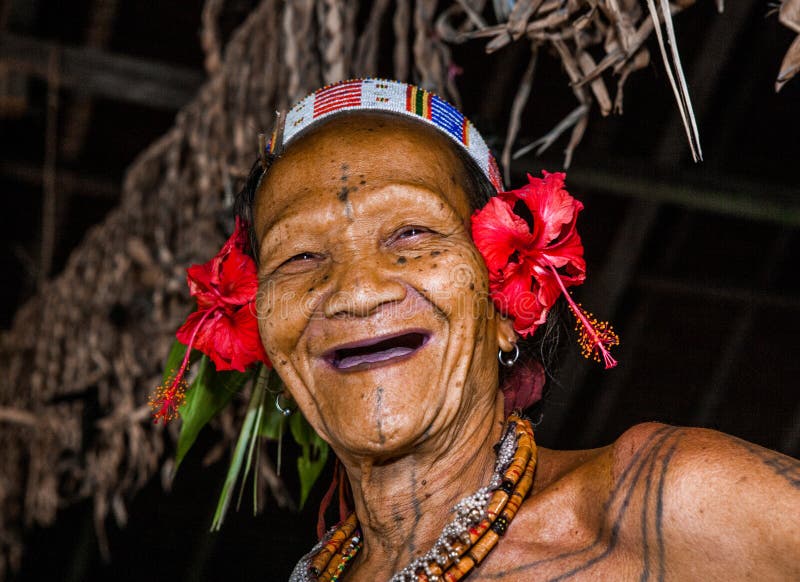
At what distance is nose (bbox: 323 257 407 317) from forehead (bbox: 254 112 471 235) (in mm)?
180

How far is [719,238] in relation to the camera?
231 inches

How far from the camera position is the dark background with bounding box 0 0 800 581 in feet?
13.5

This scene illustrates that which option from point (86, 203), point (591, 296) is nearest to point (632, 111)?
point (591, 296)

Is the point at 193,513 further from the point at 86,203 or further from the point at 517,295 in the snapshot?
the point at 517,295

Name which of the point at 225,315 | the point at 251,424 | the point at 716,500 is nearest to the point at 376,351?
the point at 225,315

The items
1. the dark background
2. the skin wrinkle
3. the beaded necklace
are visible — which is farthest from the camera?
the dark background

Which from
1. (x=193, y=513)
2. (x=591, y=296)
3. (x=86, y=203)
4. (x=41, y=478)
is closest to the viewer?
(x=41, y=478)

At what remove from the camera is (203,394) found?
2680 mm

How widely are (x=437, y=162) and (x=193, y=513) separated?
18.1ft

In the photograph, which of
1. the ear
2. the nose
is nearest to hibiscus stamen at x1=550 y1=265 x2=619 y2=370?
the ear

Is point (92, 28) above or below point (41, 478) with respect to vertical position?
above

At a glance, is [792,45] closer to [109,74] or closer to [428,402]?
[428,402]

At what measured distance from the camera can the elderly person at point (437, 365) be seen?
1.62m

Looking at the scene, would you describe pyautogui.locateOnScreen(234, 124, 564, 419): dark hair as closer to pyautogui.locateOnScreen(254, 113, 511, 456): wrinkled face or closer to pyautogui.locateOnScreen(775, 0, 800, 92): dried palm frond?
pyautogui.locateOnScreen(254, 113, 511, 456): wrinkled face
